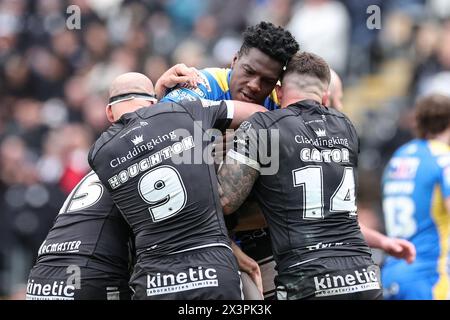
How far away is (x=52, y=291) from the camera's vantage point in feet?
23.0

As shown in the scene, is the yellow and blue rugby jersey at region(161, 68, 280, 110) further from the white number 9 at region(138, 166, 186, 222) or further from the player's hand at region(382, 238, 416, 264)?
the player's hand at region(382, 238, 416, 264)

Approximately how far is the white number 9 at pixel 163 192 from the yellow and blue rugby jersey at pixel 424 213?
3341 mm

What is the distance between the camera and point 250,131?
6590 millimetres

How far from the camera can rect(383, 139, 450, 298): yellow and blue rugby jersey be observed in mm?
9008

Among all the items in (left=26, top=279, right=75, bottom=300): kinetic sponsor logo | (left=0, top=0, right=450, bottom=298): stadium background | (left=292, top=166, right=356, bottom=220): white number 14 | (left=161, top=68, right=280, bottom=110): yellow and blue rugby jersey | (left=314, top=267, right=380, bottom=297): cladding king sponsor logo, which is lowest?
(left=314, top=267, right=380, bottom=297): cladding king sponsor logo

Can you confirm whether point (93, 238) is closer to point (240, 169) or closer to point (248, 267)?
point (248, 267)

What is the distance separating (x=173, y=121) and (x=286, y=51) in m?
1.05

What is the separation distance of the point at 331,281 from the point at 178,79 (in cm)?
196

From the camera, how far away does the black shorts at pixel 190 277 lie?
628 centimetres

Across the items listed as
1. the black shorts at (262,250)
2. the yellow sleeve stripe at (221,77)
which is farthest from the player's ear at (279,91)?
the black shorts at (262,250)

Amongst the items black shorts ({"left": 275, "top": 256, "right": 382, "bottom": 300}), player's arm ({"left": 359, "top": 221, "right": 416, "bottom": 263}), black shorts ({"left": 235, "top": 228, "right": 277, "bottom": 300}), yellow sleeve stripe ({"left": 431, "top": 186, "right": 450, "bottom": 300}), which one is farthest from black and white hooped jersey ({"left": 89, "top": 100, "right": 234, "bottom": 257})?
yellow sleeve stripe ({"left": 431, "top": 186, "right": 450, "bottom": 300})

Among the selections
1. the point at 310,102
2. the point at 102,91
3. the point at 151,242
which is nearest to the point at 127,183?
the point at 151,242

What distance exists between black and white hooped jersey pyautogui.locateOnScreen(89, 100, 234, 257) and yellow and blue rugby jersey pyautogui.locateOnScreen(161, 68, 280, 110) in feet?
1.60
